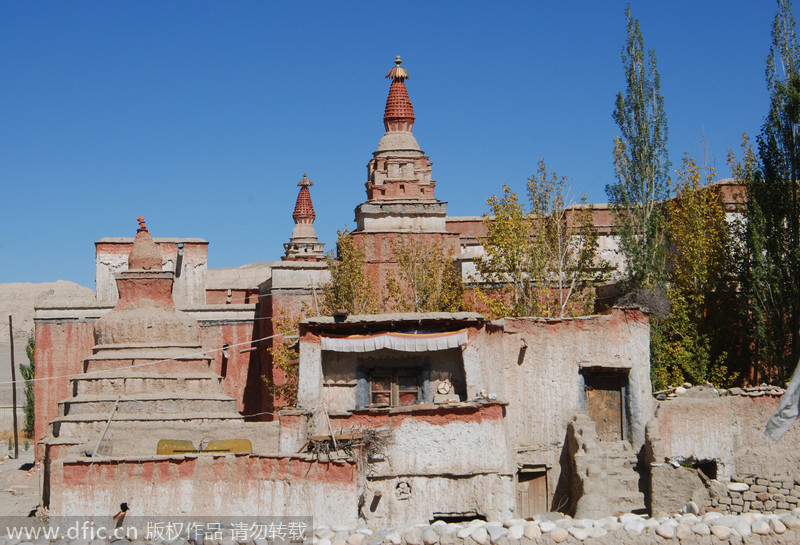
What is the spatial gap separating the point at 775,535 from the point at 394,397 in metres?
9.13

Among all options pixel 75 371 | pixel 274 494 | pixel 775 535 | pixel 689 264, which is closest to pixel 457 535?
pixel 274 494

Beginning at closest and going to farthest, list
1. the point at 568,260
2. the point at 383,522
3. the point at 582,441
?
the point at 383,522 → the point at 582,441 → the point at 568,260

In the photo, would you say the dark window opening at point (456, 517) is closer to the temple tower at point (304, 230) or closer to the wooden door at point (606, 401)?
the wooden door at point (606, 401)

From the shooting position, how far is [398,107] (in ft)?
151

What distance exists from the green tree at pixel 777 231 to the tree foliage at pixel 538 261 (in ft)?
16.7

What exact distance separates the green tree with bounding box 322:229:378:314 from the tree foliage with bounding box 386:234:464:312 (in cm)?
86

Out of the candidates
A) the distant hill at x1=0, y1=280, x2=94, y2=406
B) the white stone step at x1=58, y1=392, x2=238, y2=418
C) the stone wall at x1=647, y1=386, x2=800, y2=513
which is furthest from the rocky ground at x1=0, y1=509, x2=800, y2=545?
the distant hill at x1=0, y1=280, x2=94, y2=406

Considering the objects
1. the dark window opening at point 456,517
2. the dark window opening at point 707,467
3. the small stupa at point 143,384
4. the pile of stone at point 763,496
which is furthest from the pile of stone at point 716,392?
the small stupa at point 143,384

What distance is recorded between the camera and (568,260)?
34969mm

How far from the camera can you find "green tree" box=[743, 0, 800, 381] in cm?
3016

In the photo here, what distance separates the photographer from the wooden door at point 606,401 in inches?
1041

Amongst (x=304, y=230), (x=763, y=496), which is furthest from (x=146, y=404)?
(x=304, y=230)

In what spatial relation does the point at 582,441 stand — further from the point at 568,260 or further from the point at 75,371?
the point at 75,371

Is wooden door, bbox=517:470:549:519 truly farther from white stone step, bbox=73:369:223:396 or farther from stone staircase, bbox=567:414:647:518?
white stone step, bbox=73:369:223:396
